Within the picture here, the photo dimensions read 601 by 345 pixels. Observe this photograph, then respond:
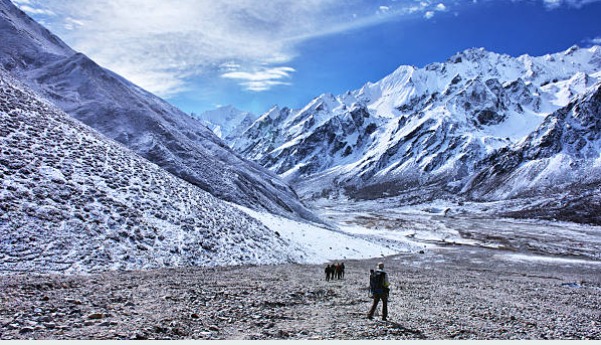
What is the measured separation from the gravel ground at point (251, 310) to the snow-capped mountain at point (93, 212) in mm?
3017

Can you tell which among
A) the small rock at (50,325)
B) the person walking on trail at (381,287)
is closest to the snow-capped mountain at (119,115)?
the person walking on trail at (381,287)

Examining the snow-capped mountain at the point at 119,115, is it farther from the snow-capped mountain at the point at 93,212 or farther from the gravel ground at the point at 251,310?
the gravel ground at the point at 251,310

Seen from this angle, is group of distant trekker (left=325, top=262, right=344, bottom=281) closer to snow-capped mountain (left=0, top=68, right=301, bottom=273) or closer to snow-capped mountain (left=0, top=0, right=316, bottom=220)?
snow-capped mountain (left=0, top=68, right=301, bottom=273)

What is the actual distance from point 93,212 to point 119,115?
53.3 meters

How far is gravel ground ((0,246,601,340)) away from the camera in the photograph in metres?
12.0

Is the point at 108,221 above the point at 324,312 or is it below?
above

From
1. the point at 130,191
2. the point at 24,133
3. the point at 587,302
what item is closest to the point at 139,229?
the point at 130,191

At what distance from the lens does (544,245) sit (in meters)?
89.5

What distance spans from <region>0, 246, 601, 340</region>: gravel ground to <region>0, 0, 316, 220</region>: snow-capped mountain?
40021 millimetres

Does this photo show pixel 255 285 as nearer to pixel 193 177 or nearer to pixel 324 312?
pixel 324 312

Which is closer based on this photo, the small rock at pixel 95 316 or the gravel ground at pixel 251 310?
the gravel ground at pixel 251 310

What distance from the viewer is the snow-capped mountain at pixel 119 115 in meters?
64.9

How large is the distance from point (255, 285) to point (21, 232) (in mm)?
14034

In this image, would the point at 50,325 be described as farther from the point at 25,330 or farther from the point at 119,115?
the point at 119,115
